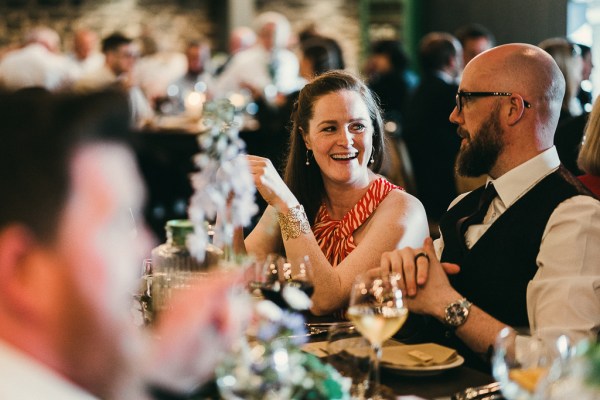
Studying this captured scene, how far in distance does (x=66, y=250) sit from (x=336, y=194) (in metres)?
2.11

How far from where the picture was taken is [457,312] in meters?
2.23

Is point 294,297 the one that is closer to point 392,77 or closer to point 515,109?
point 515,109

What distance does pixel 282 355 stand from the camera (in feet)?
4.62

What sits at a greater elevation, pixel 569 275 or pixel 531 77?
pixel 531 77

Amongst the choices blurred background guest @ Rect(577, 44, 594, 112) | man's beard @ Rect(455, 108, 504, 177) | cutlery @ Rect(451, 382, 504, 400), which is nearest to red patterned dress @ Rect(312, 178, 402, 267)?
man's beard @ Rect(455, 108, 504, 177)

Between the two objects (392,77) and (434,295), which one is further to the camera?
(392,77)

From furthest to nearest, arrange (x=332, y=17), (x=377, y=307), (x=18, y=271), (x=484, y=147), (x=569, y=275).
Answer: (x=332, y=17) → (x=484, y=147) → (x=569, y=275) → (x=377, y=307) → (x=18, y=271)

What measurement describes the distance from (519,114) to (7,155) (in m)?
1.86

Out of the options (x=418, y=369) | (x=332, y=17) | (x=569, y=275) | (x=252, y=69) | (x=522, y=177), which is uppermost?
(x=332, y=17)

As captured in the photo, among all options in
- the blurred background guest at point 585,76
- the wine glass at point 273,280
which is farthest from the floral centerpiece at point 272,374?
the blurred background guest at point 585,76

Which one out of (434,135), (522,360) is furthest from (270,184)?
(434,135)

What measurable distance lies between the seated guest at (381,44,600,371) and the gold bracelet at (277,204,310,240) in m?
0.45

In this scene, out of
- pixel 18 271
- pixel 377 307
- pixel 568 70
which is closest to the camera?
pixel 18 271

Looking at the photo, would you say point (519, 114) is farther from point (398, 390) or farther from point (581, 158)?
point (398, 390)
